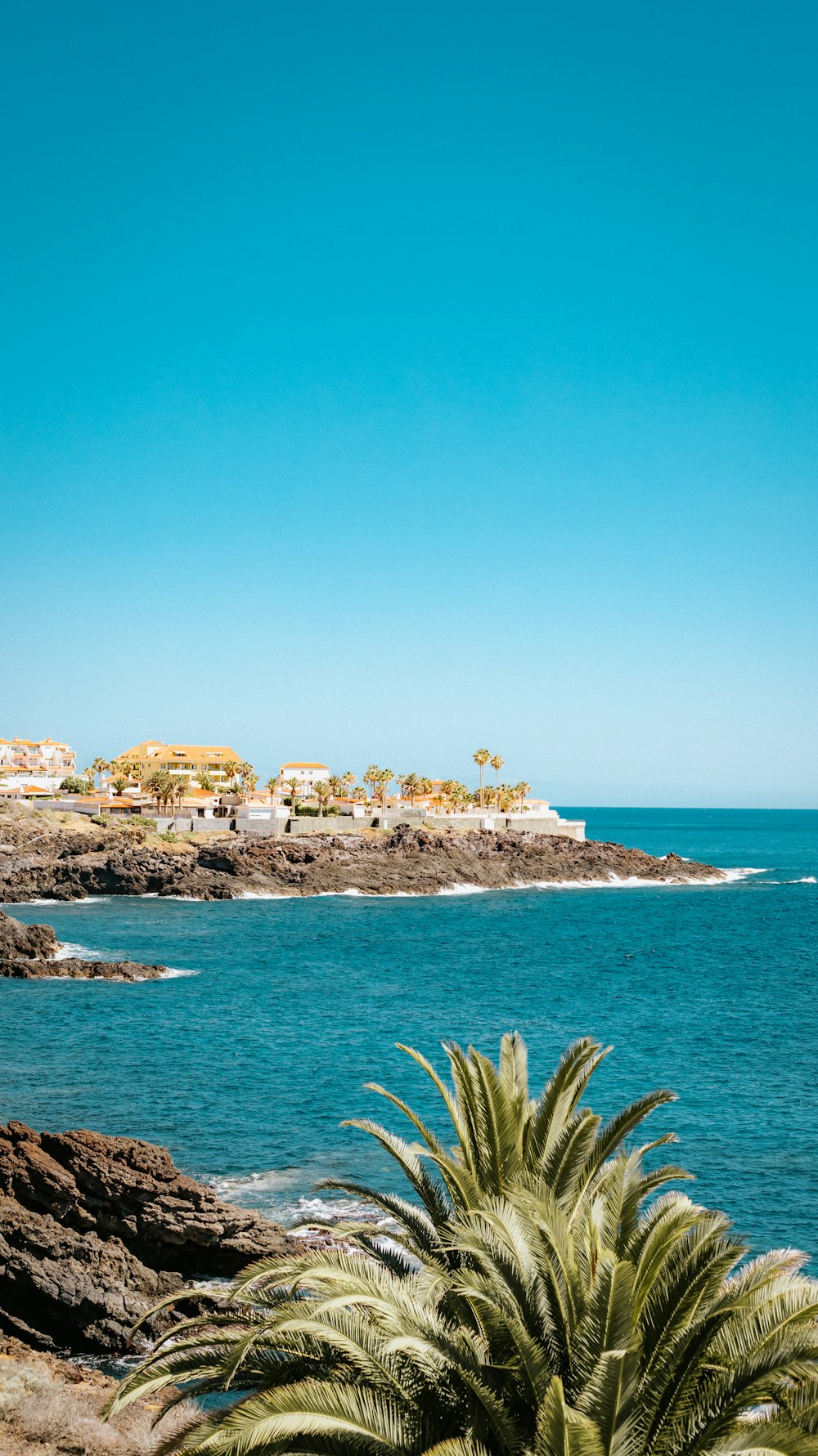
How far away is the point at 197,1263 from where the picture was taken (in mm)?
17688

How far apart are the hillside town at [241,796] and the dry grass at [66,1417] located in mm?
92143

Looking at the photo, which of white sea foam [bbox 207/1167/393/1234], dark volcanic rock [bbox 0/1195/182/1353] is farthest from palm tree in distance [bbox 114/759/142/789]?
dark volcanic rock [bbox 0/1195/182/1353]

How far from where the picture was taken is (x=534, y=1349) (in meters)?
7.86

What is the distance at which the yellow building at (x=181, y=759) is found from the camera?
14400 cm

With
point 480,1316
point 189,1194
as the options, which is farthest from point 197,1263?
point 480,1316

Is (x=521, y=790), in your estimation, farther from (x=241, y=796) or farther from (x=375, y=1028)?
(x=375, y=1028)

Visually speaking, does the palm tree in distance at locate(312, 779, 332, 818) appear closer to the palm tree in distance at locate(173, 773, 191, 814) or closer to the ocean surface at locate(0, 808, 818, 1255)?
the palm tree in distance at locate(173, 773, 191, 814)

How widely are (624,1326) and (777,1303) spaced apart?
176 cm

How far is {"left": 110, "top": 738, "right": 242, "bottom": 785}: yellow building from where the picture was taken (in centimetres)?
14400

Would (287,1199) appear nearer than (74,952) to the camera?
Yes

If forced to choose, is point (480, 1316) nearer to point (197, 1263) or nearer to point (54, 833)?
point (197, 1263)

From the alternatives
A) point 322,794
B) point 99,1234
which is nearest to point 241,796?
point 322,794

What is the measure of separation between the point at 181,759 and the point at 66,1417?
464 ft

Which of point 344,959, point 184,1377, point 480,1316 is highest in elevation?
point 480,1316
